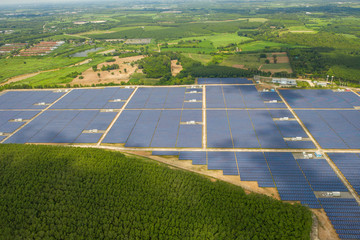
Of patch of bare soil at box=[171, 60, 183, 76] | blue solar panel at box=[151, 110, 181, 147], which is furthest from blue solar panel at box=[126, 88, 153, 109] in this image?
patch of bare soil at box=[171, 60, 183, 76]

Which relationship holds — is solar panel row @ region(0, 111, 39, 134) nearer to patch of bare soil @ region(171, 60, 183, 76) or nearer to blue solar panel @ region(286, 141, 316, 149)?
patch of bare soil @ region(171, 60, 183, 76)

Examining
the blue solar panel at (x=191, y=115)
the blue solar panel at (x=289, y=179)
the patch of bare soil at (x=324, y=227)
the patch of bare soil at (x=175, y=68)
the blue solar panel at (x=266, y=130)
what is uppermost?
the patch of bare soil at (x=175, y=68)

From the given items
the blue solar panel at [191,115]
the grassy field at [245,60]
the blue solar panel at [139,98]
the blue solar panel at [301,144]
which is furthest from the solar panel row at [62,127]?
the grassy field at [245,60]

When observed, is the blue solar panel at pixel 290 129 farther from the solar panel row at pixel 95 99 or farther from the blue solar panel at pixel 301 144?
the solar panel row at pixel 95 99

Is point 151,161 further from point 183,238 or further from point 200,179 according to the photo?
point 183,238

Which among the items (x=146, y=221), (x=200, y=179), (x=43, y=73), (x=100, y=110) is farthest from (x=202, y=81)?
(x=43, y=73)

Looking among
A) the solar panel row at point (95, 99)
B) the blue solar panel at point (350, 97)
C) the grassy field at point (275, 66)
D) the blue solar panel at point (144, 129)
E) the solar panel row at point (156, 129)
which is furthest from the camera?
the grassy field at point (275, 66)
